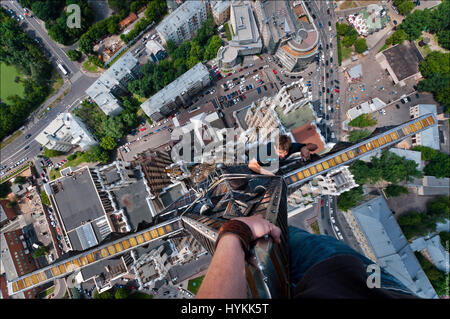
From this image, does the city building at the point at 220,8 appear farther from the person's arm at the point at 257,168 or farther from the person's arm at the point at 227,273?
the person's arm at the point at 227,273

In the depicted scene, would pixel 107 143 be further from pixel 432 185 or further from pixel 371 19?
pixel 432 185

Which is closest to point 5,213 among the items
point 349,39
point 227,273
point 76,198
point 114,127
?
point 76,198

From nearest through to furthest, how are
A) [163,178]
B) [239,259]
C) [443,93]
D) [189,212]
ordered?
[239,259] → [189,212] → [163,178] → [443,93]

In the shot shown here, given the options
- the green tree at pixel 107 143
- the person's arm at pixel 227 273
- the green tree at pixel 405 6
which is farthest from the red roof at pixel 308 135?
the green tree at pixel 405 6

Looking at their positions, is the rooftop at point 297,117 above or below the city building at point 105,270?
above

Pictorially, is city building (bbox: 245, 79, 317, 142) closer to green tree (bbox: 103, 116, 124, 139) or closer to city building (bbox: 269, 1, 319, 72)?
city building (bbox: 269, 1, 319, 72)

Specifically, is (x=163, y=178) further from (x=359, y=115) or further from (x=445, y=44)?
(x=445, y=44)
